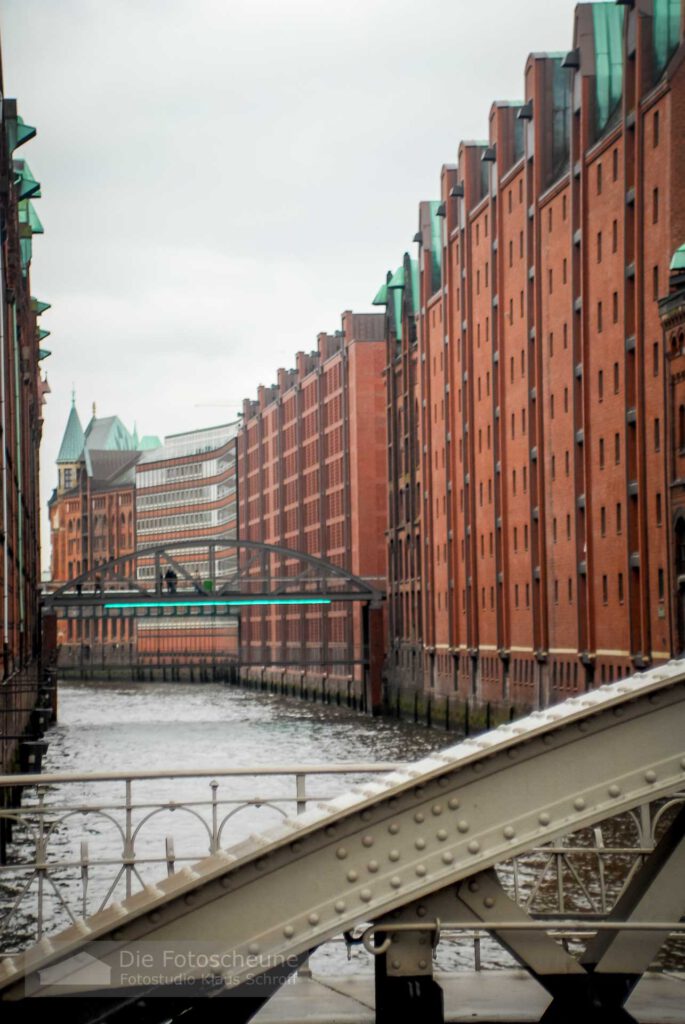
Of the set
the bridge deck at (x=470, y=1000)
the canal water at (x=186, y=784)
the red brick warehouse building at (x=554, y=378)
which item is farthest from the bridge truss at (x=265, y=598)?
the bridge deck at (x=470, y=1000)

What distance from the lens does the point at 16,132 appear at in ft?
157

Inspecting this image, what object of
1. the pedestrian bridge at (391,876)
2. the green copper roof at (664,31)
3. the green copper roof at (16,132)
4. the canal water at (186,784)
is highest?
the green copper roof at (664,31)

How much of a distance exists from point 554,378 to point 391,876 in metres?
49.7

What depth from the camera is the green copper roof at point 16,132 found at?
46594 millimetres

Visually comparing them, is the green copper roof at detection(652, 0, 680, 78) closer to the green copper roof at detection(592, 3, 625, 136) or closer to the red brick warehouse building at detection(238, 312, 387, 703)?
the green copper roof at detection(592, 3, 625, 136)

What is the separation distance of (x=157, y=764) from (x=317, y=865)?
48083 millimetres

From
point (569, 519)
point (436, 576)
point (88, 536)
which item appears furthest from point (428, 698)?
point (88, 536)

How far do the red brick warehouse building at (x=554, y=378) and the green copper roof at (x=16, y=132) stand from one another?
16.1 m

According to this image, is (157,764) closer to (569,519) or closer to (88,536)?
(569,519)

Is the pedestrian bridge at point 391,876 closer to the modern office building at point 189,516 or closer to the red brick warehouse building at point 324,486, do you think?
the red brick warehouse building at point 324,486

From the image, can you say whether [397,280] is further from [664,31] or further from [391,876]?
[391,876]

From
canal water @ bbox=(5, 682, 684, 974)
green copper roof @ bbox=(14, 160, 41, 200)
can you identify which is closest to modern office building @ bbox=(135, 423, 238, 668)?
canal water @ bbox=(5, 682, 684, 974)

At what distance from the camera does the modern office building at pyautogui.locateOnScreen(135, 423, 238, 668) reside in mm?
153500

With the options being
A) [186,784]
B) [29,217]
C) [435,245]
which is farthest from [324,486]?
[186,784]
